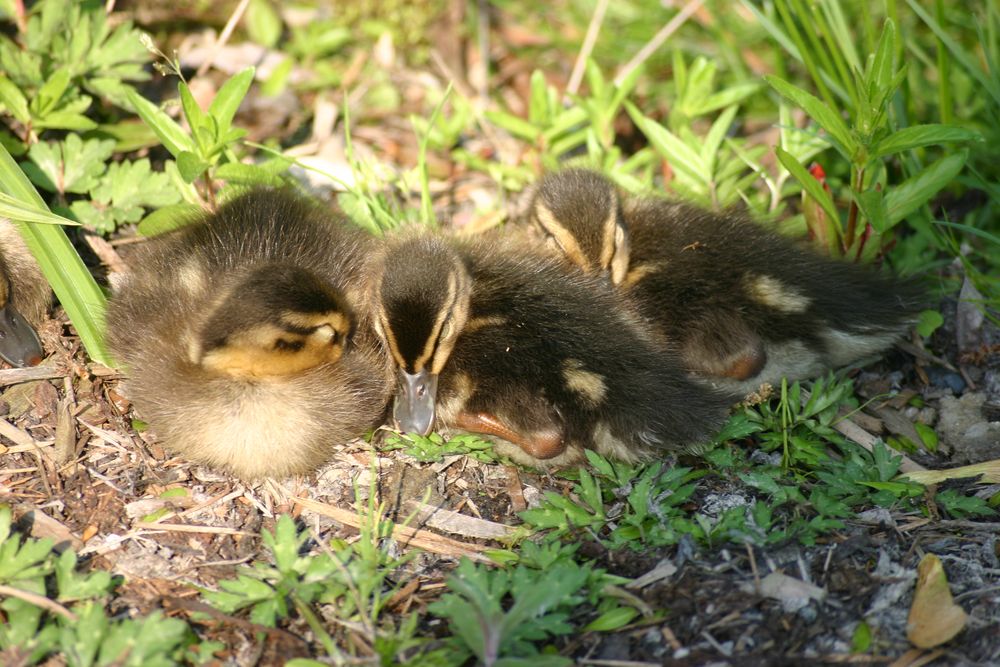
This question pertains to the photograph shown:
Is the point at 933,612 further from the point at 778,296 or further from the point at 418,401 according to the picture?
the point at 418,401

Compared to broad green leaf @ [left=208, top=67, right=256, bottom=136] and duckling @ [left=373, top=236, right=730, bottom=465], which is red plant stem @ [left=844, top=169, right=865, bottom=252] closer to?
duckling @ [left=373, top=236, right=730, bottom=465]

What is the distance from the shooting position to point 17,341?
3.04m

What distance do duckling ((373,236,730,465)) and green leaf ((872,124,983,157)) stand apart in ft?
3.05

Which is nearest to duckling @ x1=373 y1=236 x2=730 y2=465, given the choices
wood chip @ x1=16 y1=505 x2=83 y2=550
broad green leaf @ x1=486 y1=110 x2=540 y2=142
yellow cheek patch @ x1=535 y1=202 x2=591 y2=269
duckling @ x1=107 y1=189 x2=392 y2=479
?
duckling @ x1=107 y1=189 x2=392 y2=479

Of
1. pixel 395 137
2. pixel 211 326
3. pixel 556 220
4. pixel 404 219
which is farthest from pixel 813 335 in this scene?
pixel 395 137

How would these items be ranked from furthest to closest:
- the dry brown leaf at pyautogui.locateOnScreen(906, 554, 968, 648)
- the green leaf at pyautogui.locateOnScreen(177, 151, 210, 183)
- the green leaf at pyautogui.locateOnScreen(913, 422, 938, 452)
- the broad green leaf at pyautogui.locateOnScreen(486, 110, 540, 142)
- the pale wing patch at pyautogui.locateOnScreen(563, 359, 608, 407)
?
the broad green leaf at pyautogui.locateOnScreen(486, 110, 540, 142)
the green leaf at pyautogui.locateOnScreen(913, 422, 938, 452)
the green leaf at pyautogui.locateOnScreen(177, 151, 210, 183)
the pale wing patch at pyautogui.locateOnScreen(563, 359, 608, 407)
the dry brown leaf at pyautogui.locateOnScreen(906, 554, 968, 648)

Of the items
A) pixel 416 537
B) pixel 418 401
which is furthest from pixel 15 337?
pixel 416 537

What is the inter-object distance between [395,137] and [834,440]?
2.52 m

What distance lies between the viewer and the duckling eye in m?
2.62

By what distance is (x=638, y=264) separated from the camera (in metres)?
3.31

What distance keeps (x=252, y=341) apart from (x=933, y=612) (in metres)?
1.74

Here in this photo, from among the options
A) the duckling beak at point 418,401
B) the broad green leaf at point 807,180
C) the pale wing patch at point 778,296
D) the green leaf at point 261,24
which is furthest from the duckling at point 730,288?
the green leaf at point 261,24

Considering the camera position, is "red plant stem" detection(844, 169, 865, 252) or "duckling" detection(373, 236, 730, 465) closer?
"duckling" detection(373, 236, 730, 465)

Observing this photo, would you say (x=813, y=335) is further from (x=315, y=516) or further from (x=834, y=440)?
(x=315, y=516)
